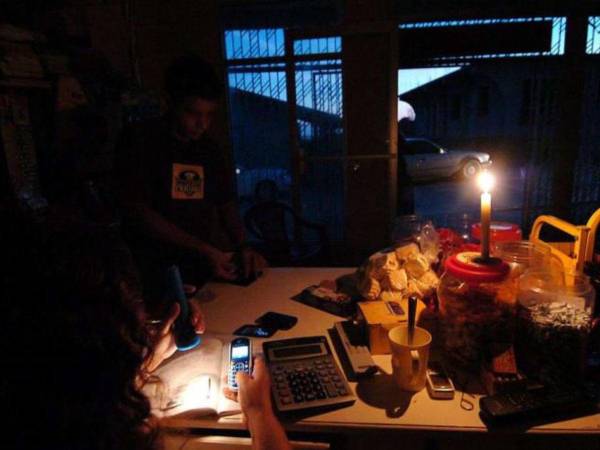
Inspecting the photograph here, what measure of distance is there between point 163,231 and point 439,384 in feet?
4.35

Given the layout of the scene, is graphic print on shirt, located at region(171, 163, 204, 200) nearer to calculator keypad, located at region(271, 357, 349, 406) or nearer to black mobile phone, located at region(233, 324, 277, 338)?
black mobile phone, located at region(233, 324, 277, 338)

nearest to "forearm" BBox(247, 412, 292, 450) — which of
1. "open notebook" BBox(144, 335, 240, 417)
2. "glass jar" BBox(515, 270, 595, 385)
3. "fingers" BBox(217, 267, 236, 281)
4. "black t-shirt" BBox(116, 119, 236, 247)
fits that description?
"open notebook" BBox(144, 335, 240, 417)

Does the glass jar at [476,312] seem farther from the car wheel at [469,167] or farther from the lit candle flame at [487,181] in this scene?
the car wheel at [469,167]

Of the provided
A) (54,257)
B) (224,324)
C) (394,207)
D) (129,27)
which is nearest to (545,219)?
(224,324)

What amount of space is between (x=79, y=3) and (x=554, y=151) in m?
4.23

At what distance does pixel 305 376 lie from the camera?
3.62ft

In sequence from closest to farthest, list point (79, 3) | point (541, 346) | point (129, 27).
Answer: point (541, 346), point (79, 3), point (129, 27)

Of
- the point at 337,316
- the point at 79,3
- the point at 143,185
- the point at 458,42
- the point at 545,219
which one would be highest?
the point at 79,3

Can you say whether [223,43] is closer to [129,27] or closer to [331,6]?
[129,27]

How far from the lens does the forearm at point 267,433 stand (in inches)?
35.0

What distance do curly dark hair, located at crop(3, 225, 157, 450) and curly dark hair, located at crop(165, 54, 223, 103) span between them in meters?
1.22

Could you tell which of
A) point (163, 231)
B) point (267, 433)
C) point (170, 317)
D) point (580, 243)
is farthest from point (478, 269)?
point (163, 231)

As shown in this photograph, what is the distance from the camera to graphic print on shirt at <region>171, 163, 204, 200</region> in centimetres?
201

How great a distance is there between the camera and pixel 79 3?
3.38m
